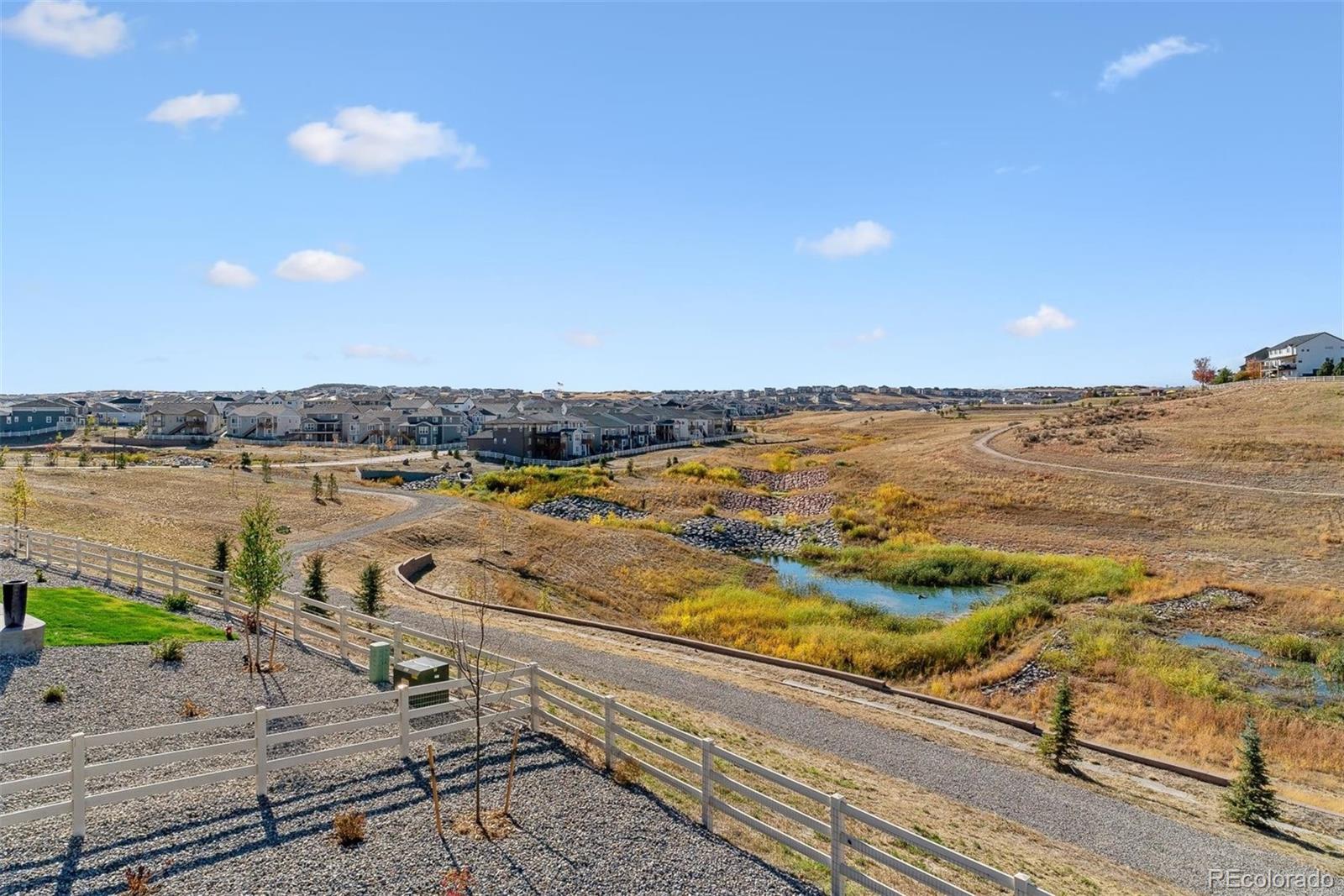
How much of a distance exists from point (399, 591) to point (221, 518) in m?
19.3

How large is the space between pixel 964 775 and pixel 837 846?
28.1 ft

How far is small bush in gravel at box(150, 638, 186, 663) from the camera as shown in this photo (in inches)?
681

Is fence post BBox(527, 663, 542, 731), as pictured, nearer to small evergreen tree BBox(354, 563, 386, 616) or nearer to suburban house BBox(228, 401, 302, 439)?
small evergreen tree BBox(354, 563, 386, 616)

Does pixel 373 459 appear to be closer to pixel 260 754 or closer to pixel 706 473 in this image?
pixel 706 473

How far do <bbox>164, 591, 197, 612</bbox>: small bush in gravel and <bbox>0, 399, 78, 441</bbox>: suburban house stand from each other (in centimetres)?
10576

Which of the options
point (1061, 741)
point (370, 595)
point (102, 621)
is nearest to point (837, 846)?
point (1061, 741)

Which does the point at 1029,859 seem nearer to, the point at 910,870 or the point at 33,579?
the point at 910,870

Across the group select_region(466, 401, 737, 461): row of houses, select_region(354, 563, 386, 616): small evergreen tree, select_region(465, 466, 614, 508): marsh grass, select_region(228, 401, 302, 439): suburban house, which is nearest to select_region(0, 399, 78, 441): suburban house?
select_region(228, 401, 302, 439): suburban house

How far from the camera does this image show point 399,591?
32438 millimetres

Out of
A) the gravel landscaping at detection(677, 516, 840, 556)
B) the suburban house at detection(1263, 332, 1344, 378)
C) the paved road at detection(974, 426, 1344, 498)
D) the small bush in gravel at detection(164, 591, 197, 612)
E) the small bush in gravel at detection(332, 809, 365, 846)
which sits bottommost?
the gravel landscaping at detection(677, 516, 840, 556)

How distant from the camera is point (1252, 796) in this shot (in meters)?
15.6

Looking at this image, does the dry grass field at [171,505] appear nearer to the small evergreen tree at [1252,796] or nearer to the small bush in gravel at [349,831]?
the small bush in gravel at [349,831]

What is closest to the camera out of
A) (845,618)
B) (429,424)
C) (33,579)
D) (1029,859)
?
(1029,859)

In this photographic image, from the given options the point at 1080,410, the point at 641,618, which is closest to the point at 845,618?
the point at 641,618
